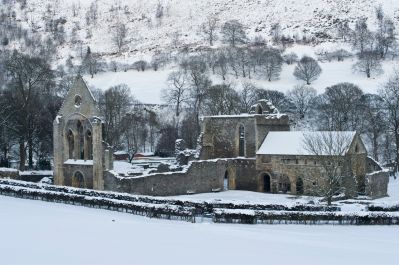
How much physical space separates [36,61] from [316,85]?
47.2 m

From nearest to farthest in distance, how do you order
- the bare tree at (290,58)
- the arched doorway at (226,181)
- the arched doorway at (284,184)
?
the arched doorway at (284,184) < the arched doorway at (226,181) < the bare tree at (290,58)

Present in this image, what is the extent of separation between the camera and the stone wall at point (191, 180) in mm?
38875

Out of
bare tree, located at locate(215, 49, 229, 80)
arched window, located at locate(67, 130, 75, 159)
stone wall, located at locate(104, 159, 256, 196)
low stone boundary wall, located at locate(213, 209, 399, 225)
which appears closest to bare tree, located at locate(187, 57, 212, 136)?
bare tree, located at locate(215, 49, 229, 80)

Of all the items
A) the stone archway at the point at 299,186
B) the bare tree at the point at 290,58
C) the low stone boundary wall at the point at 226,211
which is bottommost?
the low stone boundary wall at the point at 226,211

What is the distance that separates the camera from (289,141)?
4416 cm

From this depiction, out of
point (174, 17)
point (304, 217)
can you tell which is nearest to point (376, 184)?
point (304, 217)

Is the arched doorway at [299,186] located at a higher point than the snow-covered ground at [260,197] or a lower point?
higher

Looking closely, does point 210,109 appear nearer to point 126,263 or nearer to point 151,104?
point 151,104

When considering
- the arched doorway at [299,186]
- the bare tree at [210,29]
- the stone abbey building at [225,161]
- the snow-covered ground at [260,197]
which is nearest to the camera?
the snow-covered ground at [260,197]

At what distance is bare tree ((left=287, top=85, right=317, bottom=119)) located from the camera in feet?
257

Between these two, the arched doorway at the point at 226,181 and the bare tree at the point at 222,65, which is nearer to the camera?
the arched doorway at the point at 226,181

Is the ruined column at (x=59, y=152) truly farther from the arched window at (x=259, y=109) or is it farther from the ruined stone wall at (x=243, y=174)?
the arched window at (x=259, y=109)

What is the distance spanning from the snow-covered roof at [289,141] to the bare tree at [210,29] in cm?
8414

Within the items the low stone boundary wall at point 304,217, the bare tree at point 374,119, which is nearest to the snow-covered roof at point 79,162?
the low stone boundary wall at point 304,217
